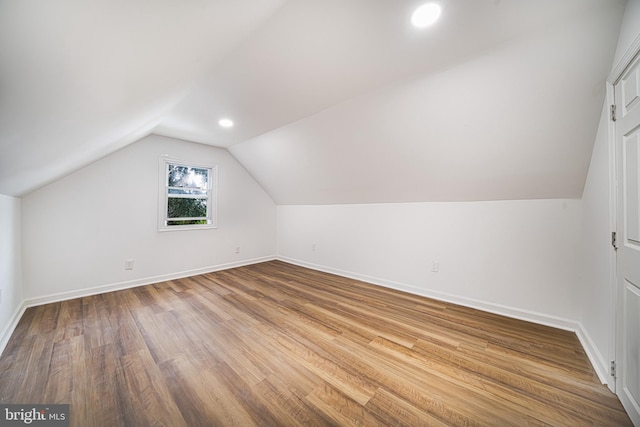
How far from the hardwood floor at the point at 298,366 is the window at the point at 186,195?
151cm

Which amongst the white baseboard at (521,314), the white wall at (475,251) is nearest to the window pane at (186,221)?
the white wall at (475,251)

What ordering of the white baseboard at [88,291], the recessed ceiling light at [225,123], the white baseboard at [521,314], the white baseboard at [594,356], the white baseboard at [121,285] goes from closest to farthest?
the white baseboard at [594,356] → the white baseboard at [521,314] → the white baseboard at [88,291] → the white baseboard at [121,285] → the recessed ceiling light at [225,123]

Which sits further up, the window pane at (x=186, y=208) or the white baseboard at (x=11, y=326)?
the window pane at (x=186, y=208)

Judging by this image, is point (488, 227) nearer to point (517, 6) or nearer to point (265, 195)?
point (517, 6)

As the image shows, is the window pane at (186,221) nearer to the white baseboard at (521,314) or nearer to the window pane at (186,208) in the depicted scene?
the window pane at (186,208)

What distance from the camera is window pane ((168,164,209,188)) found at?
4.00 meters

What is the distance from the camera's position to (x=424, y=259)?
325 centimetres

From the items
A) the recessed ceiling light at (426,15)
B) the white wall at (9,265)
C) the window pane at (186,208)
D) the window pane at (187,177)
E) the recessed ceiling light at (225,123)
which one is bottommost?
the white wall at (9,265)

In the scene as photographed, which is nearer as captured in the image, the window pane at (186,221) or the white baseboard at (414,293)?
the white baseboard at (414,293)

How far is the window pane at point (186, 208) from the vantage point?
4.01m

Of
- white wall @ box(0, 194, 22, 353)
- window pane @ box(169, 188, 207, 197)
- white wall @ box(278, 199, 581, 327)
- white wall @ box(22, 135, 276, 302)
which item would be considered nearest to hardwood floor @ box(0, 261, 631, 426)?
white wall @ box(0, 194, 22, 353)

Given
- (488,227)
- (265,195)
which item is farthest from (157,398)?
(265,195)

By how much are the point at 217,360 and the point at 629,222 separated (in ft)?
9.21

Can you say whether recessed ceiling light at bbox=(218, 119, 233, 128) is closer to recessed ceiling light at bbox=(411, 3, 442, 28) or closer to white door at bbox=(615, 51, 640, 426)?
recessed ceiling light at bbox=(411, 3, 442, 28)
